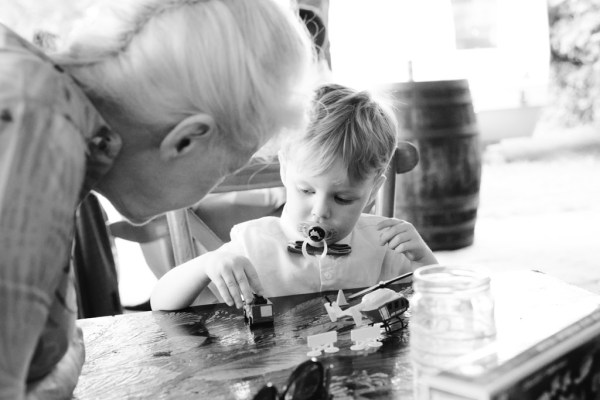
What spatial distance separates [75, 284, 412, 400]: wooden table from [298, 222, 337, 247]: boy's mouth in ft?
0.73

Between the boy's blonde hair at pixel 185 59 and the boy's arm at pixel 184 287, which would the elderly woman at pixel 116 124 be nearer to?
the boy's blonde hair at pixel 185 59

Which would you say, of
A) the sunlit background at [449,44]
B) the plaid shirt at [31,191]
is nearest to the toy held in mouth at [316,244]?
the plaid shirt at [31,191]

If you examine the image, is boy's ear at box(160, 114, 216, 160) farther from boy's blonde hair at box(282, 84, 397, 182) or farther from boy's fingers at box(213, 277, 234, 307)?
boy's blonde hair at box(282, 84, 397, 182)

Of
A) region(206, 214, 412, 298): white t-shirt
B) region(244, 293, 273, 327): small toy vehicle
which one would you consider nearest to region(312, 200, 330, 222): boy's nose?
region(206, 214, 412, 298): white t-shirt

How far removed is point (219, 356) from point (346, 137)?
1.93 feet

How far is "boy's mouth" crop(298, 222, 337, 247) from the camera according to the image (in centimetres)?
139

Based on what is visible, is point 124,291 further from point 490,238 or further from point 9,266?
point 490,238

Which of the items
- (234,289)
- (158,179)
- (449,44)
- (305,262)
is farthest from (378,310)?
(449,44)

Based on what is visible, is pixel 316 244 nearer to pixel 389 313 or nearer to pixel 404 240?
pixel 404 240

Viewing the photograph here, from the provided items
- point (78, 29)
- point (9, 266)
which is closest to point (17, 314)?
point (9, 266)

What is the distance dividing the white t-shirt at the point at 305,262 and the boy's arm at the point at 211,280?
6.2 inches

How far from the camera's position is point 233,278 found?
3.93ft

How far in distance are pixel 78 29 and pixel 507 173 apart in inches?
255

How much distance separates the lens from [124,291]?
2293mm
